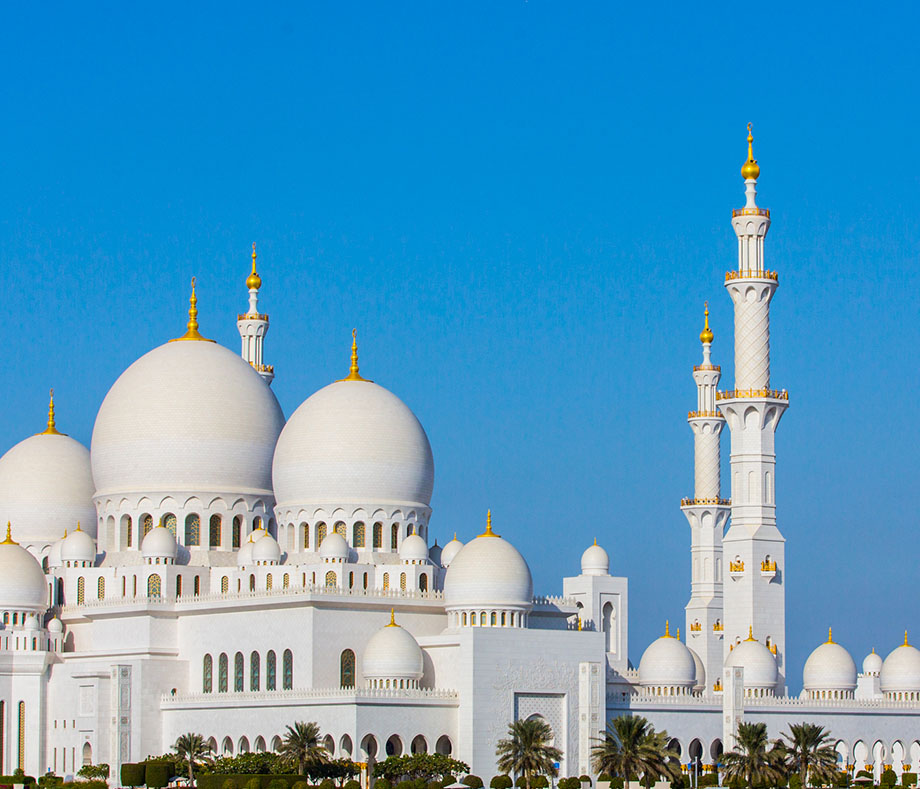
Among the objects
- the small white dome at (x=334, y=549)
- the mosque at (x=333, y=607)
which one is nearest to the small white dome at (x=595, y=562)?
the mosque at (x=333, y=607)

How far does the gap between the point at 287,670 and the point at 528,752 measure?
9.11 metres

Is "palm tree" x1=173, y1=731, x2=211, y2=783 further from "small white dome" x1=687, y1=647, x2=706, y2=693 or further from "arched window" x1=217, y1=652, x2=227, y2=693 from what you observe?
"small white dome" x1=687, y1=647, x2=706, y2=693

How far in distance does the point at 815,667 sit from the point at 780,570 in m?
3.56

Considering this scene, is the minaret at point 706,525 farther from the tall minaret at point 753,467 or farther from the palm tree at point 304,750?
the palm tree at point 304,750

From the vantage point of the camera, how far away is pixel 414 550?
209 feet

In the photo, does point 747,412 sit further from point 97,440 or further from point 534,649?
point 97,440

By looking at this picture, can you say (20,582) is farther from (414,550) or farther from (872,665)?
(872,665)

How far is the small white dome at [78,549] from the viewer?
6762 centimetres

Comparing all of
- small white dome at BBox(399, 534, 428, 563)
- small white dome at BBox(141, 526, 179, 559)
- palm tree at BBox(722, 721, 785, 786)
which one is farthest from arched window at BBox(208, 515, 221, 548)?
palm tree at BBox(722, 721, 785, 786)

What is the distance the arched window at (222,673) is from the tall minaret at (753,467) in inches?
669

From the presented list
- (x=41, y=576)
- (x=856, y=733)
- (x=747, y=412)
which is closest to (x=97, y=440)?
(x=41, y=576)

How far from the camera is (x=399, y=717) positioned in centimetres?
5681

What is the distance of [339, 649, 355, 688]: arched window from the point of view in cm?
5994

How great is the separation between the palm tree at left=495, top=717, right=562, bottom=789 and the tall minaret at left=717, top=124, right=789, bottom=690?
482 inches
